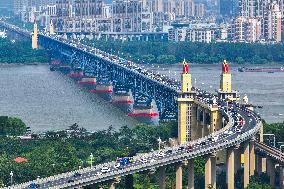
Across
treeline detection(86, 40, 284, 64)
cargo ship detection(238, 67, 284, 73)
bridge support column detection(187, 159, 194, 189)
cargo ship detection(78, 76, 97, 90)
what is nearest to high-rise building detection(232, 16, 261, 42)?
treeline detection(86, 40, 284, 64)

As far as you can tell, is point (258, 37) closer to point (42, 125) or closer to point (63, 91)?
point (63, 91)

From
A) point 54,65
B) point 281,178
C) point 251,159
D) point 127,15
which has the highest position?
point 127,15

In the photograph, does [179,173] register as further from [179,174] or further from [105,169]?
[105,169]

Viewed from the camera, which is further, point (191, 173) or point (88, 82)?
point (88, 82)

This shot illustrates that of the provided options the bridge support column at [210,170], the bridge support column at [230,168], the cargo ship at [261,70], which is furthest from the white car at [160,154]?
the cargo ship at [261,70]

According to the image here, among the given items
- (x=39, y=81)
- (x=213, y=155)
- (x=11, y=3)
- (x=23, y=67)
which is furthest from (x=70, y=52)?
(x=11, y=3)

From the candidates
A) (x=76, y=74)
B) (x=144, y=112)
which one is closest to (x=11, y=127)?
(x=144, y=112)

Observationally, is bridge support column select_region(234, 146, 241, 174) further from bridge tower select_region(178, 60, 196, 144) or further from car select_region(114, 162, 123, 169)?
car select_region(114, 162, 123, 169)
